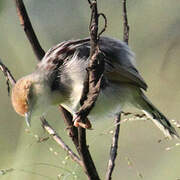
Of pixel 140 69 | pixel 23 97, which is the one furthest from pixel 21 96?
pixel 140 69

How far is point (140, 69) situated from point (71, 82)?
3.75 feet

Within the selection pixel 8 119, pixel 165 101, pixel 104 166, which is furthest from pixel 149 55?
pixel 8 119

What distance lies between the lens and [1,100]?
11.2 feet

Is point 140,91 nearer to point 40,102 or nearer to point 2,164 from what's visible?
point 40,102

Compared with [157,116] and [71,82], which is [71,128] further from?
[157,116]

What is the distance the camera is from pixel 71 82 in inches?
83.3

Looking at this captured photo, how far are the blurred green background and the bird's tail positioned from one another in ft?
0.70

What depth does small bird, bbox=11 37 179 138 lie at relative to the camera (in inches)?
84.0

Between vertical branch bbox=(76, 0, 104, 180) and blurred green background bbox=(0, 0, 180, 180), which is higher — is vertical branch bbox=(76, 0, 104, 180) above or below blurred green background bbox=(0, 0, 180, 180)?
above

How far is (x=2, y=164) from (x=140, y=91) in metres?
1.08

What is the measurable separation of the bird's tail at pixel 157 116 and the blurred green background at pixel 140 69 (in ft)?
0.70

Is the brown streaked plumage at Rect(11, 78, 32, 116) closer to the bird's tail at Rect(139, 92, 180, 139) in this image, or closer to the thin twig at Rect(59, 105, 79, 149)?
the thin twig at Rect(59, 105, 79, 149)

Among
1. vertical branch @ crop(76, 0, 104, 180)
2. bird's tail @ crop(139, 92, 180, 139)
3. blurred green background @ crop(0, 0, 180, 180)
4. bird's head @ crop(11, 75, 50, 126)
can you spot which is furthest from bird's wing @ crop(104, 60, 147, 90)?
vertical branch @ crop(76, 0, 104, 180)

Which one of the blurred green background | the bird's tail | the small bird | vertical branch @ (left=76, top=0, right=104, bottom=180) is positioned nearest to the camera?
vertical branch @ (left=76, top=0, right=104, bottom=180)
